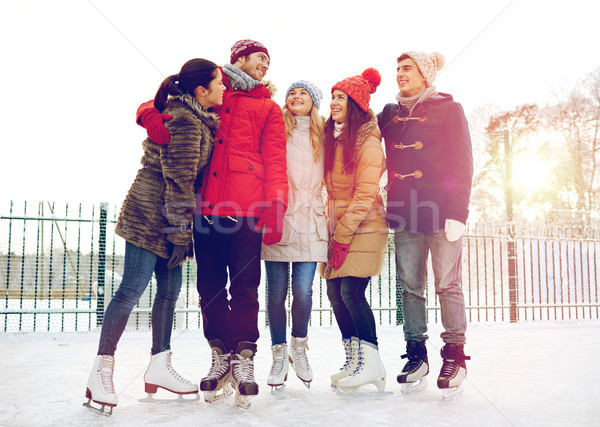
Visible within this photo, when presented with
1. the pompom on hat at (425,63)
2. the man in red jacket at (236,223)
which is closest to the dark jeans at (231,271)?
the man in red jacket at (236,223)

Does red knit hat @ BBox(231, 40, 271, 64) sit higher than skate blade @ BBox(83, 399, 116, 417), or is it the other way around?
red knit hat @ BBox(231, 40, 271, 64)

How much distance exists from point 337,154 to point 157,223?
1.17 m

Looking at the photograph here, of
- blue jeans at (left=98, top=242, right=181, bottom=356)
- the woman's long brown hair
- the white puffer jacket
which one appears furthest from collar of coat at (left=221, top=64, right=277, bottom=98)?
blue jeans at (left=98, top=242, right=181, bottom=356)

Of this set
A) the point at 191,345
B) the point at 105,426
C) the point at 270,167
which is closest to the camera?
the point at 105,426

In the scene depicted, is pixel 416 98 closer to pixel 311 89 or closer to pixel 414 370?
pixel 311 89

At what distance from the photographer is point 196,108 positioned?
262 centimetres

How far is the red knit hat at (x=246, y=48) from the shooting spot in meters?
2.86

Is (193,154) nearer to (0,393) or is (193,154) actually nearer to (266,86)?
(266,86)

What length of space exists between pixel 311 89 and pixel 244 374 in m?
1.68

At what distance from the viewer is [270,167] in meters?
2.70

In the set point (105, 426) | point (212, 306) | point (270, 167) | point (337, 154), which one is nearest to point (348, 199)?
point (337, 154)

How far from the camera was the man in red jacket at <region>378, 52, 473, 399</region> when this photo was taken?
2912 mm

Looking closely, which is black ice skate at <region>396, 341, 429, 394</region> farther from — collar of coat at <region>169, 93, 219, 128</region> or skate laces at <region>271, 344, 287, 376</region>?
collar of coat at <region>169, 93, 219, 128</region>

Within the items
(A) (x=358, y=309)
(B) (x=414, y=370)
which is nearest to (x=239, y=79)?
(A) (x=358, y=309)
